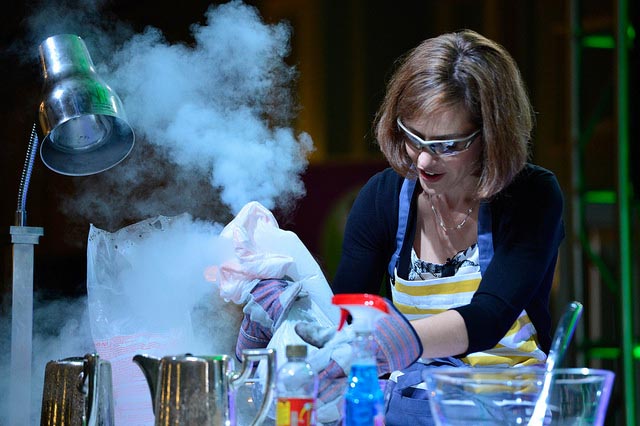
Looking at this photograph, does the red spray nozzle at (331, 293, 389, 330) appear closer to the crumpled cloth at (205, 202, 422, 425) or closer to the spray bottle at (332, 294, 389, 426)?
the spray bottle at (332, 294, 389, 426)

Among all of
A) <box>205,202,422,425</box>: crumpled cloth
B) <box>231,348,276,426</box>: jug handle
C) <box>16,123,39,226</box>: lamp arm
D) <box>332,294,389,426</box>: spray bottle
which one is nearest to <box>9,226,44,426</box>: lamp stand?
<box>16,123,39,226</box>: lamp arm

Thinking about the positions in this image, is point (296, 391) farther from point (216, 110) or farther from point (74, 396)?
point (216, 110)

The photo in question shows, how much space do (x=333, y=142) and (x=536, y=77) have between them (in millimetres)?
1208

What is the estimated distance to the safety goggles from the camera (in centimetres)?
162

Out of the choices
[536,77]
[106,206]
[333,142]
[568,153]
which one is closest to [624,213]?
[568,153]

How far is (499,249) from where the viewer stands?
166cm

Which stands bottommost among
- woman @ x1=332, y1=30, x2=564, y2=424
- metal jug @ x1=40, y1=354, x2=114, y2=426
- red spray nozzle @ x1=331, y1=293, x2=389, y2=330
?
metal jug @ x1=40, y1=354, x2=114, y2=426

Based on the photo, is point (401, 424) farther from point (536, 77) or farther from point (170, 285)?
point (536, 77)

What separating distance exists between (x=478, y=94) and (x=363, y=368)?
74 cm

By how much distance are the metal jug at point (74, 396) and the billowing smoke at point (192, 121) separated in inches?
28.0

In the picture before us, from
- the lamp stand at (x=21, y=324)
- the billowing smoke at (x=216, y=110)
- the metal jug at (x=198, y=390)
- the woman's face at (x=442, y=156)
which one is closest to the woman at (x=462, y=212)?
the woman's face at (x=442, y=156)

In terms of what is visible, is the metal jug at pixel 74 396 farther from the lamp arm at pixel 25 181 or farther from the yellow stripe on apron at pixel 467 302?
the yellow stripe on apron at pixel 467 302

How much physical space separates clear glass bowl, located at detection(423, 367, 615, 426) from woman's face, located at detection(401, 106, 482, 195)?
0.63 meters

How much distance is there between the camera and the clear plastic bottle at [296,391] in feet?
3.71
